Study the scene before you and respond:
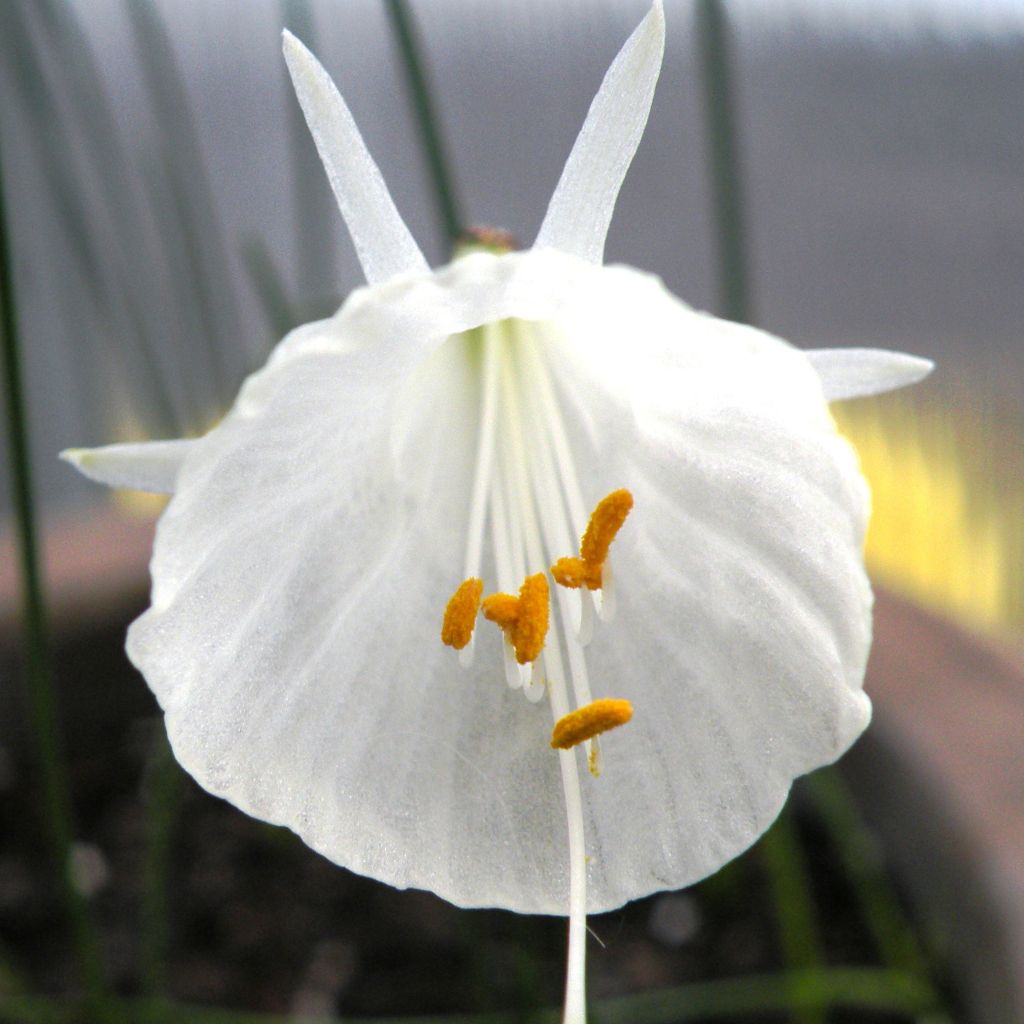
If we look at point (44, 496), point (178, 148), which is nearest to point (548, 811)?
point (178, 148)

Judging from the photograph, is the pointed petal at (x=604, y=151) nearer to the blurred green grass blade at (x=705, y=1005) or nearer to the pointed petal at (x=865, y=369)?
the pointed petal at (x=865, y=369)

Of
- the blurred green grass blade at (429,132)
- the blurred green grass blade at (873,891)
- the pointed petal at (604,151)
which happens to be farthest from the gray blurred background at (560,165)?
the pointed petal at (604,151)

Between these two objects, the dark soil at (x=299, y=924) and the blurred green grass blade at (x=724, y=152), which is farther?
the dark soil at (x=299, y=924)

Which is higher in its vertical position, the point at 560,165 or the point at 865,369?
the point at 560,165

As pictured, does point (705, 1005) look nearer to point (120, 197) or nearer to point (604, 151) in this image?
point (604, 151)

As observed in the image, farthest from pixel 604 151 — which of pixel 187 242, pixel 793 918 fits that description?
pixel 187 242

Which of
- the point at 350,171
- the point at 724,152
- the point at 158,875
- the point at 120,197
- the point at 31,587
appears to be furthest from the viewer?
the point at 120,197

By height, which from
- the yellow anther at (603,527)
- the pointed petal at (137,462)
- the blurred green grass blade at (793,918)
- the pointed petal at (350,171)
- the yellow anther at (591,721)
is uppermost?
the pointed petal at (350,171)
